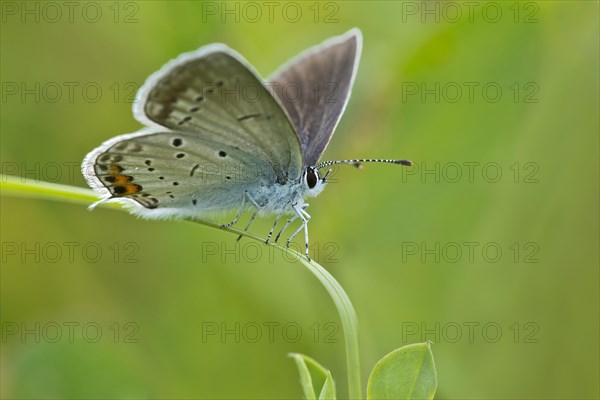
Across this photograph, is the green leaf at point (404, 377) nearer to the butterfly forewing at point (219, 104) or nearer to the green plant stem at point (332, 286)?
the green plant stem at point (332, 286)

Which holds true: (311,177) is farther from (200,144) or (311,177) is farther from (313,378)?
(313,378)

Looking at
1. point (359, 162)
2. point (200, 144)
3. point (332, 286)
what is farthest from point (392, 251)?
point (332, 286)

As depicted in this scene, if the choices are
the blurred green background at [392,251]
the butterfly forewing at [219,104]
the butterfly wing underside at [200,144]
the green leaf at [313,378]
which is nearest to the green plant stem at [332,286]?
the green leaf at [313,378]

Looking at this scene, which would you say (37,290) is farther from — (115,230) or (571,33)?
(571,33)

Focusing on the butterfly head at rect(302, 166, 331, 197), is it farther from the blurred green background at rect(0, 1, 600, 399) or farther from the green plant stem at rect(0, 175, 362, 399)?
the green plant stem at rect(0, 175, 362, 399)

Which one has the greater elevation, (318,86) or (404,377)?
(318,86)

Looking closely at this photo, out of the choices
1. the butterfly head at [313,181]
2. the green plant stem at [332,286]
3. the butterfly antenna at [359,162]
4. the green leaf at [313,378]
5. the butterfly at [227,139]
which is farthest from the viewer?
the butterfly head at [313,181]
